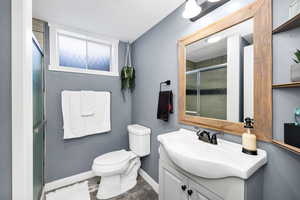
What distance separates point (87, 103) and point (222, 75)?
1.77 meters

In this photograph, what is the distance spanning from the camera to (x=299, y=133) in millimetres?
616

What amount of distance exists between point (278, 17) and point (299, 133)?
0.68 metres

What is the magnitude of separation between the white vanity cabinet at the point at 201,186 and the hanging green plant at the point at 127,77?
1379 mm

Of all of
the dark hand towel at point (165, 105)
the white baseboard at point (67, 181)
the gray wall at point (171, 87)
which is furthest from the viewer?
the white baseboard at point (67, 181)

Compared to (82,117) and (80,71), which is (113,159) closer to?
(82,117)

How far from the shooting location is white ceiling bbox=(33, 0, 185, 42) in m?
1.36

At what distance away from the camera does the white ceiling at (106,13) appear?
136 cm

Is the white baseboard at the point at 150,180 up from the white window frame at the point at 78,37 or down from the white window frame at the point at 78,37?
down

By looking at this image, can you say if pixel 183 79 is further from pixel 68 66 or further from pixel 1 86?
pixel 68 66

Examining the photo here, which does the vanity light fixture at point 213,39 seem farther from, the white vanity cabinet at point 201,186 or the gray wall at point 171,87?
the white vanity cabinet at point 201,186

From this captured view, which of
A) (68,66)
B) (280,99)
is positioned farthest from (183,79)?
(68,66)

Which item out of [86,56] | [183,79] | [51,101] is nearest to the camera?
[183,79]

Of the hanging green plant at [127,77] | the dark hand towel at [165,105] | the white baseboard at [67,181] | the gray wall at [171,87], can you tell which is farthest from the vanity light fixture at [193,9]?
the white baseboard at [67,181]

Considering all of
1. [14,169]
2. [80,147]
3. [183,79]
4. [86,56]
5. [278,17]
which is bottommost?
[80,147]
